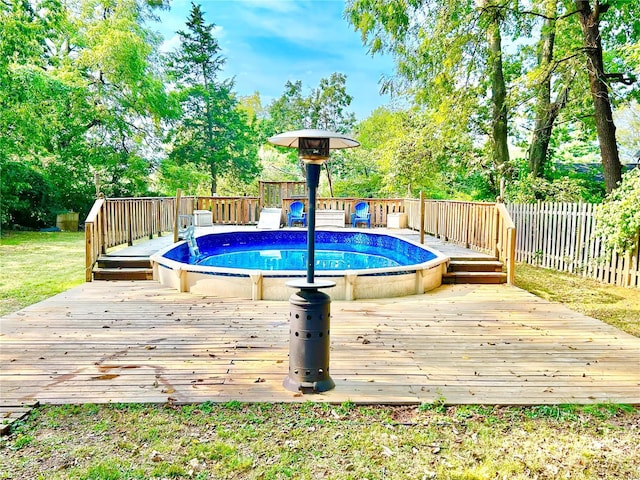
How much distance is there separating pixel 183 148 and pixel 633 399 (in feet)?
70.4

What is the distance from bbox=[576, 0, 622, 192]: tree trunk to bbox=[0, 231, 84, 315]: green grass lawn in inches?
374

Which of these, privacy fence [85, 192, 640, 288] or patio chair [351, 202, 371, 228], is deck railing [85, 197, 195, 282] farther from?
patio chair [351, 202, 371, 228]

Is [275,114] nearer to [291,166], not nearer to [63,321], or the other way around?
[291,166]

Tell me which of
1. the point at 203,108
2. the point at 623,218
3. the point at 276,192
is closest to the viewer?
the point at 623,218

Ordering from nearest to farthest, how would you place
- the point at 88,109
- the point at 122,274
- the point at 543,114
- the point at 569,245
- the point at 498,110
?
the point at 122,274, the point at 569,245, the point at 543,114, the point at 498,110, the point at 88,109

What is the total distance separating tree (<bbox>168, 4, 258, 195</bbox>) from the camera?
2161cm

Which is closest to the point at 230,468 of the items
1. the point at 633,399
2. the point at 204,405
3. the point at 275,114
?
the point at 204,405

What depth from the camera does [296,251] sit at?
10688 millimetres

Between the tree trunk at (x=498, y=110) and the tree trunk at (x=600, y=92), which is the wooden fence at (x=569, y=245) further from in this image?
the tree trunk at (x=498, y=110)

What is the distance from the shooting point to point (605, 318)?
193 inches

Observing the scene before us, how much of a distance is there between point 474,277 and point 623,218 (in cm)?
218

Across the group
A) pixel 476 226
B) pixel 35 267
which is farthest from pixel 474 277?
pixel 35 267

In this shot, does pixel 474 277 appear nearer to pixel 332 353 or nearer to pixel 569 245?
pixel 569 245

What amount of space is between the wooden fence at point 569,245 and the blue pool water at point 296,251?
215 centimetres
